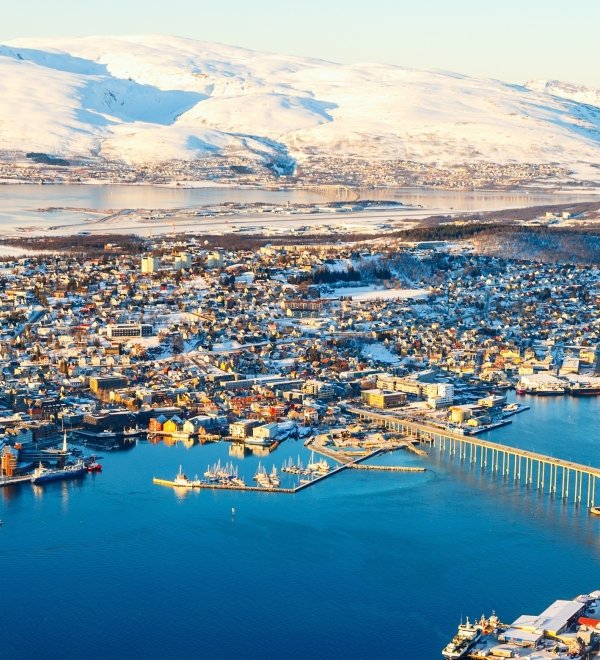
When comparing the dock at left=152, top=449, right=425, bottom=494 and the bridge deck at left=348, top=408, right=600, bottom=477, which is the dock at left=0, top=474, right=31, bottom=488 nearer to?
the dock at left=152, top=449, right=425, bottom=494

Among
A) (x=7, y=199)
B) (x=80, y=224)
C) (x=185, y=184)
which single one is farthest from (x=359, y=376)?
(x=185, y=184)

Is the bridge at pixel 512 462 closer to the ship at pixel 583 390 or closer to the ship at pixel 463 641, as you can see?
the ship at pixel 583 390

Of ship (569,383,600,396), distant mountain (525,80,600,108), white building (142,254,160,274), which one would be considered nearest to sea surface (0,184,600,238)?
A: white building (142,254,160,274)

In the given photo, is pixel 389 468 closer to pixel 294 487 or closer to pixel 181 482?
pixel 294 487

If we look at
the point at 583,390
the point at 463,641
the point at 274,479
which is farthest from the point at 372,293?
the point at 463,641

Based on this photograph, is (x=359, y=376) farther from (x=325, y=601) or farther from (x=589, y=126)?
(x=589, y=126)

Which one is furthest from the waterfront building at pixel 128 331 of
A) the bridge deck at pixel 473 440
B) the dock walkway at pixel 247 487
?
the dock walkway at pixel 247 487
